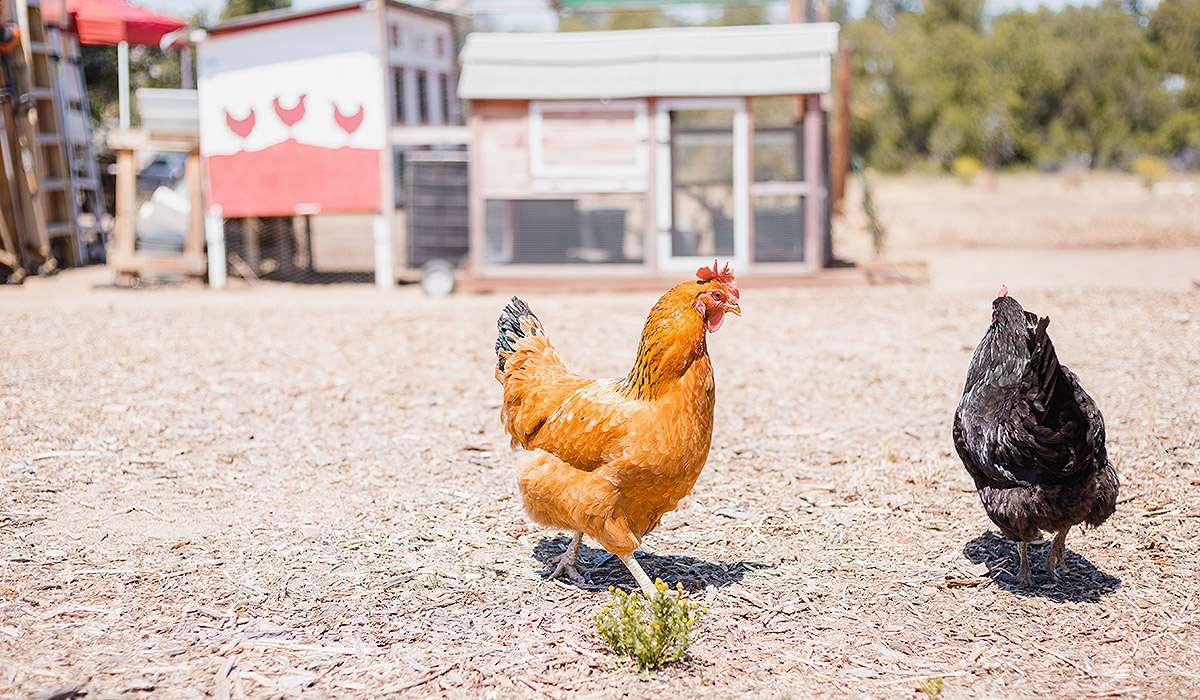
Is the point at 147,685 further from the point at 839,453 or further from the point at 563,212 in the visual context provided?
the point at 563,212

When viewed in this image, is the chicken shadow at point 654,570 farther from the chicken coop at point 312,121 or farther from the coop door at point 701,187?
the chicken coop at point 312,121

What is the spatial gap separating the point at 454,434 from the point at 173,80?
1846 centimetres

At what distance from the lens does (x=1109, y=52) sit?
35.9 meters

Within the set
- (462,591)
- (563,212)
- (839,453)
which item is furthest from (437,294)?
(462,591)

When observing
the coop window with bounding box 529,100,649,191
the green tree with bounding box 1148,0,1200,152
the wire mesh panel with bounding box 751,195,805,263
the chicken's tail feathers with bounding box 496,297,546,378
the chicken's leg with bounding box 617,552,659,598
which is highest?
the green tree with bounding box 1148,0,1200,152

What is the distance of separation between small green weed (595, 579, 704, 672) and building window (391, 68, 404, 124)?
10.1 m

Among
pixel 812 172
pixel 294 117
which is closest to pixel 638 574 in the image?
pixel 812 172

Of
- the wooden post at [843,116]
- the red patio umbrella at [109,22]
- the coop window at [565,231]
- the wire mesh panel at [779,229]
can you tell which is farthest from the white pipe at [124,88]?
the wooden post at [843,116]

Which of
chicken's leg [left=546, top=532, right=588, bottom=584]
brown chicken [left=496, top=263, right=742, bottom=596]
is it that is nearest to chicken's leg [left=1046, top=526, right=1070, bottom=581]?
brown chicken [left=496, top=263, right=742, bottom=596]

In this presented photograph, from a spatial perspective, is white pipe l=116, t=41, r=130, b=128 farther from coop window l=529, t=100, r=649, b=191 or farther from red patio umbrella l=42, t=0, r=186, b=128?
coop window l=529, t=100, r=649, b=191

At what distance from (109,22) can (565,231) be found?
8079 mm

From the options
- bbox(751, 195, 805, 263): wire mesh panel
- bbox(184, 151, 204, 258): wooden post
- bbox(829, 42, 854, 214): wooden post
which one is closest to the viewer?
bbox(751, 195, 805, 263): wire mesh panel

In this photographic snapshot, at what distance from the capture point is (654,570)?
4.13m

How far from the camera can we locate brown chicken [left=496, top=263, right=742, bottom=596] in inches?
138
